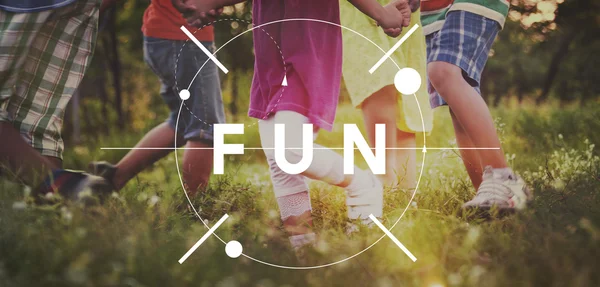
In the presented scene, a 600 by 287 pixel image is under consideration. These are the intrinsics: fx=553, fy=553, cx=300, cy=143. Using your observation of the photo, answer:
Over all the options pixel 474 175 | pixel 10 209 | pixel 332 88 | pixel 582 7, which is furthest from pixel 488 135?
pixel 10 209

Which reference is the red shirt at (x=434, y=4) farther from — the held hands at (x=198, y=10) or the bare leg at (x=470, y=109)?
the held hands at (x=198, y=10)

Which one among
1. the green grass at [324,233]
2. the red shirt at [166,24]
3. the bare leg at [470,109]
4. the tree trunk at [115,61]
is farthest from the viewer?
the tree trunk at [115,61]

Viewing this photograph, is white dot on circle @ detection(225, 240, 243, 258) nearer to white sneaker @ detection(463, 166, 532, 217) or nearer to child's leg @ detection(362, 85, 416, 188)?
child's leg @ detection(362, 85, 416, 188)

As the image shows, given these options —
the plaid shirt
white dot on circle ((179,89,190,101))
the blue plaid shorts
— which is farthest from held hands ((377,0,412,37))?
the plaid shirt

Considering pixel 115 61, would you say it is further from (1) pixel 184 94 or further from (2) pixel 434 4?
(2) pixel 434 4

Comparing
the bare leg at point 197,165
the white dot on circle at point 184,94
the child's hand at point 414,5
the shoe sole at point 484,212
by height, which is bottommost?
the shoe sole at point 484,212

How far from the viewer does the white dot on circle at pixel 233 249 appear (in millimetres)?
1930

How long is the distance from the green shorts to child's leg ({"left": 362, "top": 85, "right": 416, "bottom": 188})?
46.8 inches

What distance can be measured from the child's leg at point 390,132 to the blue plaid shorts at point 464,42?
0.66ft

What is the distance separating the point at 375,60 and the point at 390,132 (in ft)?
0.99

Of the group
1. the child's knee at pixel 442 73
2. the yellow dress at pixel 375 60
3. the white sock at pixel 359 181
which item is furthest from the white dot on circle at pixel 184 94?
the child's knee at pixel 442 73

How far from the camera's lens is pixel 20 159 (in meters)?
2.04

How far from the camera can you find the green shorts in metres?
2.10

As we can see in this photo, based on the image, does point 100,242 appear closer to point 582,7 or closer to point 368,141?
point 368,141
